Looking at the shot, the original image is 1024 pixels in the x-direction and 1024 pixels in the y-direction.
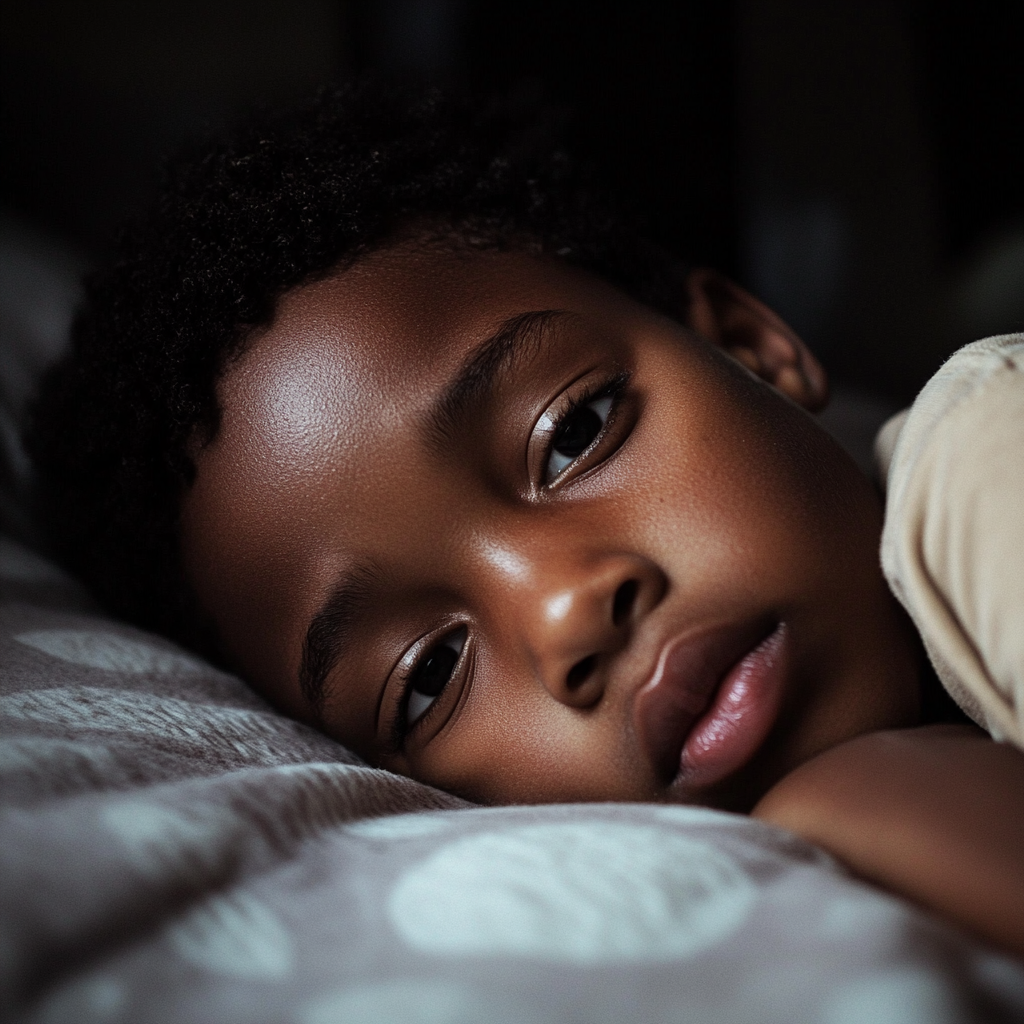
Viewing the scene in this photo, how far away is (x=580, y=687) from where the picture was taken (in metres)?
0.62

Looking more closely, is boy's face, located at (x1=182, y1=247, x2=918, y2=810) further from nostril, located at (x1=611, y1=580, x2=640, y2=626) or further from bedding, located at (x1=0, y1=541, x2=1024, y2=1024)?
bedding, located at (x1=0, y1=541, x2=1024, y2=1024)

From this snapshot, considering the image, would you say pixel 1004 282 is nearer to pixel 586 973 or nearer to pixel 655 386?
pixel 655 386

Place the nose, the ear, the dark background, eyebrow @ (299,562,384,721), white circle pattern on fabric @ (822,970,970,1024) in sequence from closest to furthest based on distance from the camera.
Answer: white circle pattern on fabric @ (822,970,970,1024)
the nose
eyebrow @ (299,562,384,721)
the ear
the dark background

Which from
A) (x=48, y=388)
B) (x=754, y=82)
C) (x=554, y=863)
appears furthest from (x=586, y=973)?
(x=754, y=82)

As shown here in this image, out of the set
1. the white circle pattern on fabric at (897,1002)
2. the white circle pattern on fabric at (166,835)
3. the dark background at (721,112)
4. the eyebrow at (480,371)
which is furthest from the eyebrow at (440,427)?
the dark background at (721,112)

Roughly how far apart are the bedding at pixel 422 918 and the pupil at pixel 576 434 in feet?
1.11

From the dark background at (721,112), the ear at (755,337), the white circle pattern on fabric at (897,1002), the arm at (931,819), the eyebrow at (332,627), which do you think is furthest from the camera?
the dark background at (721,112)

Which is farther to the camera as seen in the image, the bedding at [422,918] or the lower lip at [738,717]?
the lower lip at [738,717]

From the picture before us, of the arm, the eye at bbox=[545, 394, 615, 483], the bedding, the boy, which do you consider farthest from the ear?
the bedding

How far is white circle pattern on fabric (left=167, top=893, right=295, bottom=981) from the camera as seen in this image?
312 mm

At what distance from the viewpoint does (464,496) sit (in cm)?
69

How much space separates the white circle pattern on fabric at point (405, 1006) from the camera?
0.94 ft

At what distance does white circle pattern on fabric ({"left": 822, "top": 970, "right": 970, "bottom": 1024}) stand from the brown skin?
1.06ft

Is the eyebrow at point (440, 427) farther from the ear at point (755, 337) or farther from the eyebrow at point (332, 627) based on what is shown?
the ear at point (755, 337)
